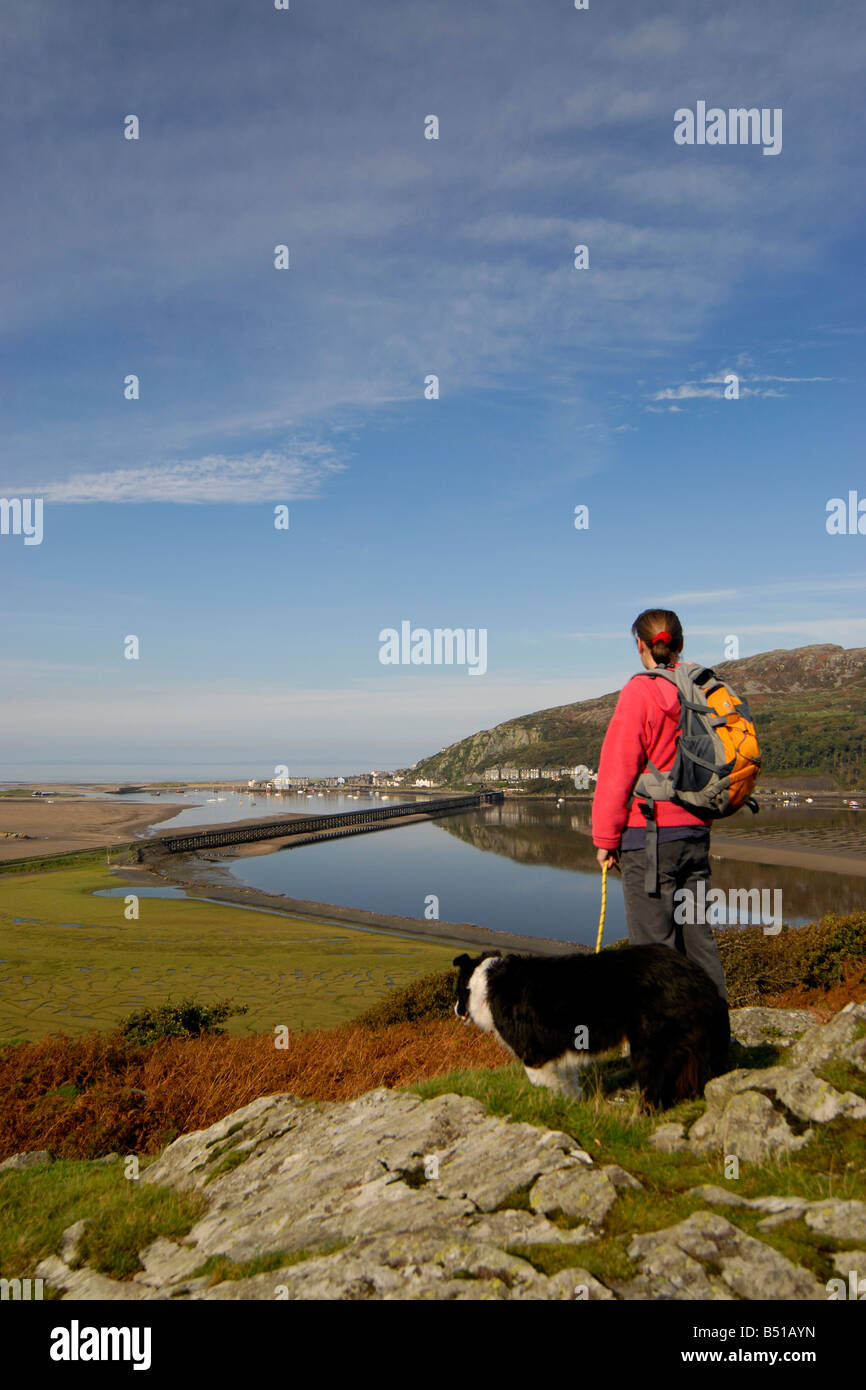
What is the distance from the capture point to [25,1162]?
8.41 m

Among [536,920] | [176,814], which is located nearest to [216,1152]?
[536,920]

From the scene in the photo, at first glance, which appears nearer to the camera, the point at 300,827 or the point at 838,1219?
the point at 838,1219

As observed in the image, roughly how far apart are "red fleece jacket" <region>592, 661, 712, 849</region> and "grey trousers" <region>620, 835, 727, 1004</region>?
8.2 inches

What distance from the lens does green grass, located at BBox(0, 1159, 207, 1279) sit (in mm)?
5250

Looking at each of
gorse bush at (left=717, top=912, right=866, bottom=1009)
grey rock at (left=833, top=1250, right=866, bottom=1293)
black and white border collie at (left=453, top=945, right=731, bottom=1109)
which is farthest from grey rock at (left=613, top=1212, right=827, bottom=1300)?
gorse bush at (left=717, top=912, right=866, bottom=1009)

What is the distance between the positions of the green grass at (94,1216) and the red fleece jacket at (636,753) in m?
4.32

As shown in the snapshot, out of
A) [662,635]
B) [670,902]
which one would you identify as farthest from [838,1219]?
[662,635]

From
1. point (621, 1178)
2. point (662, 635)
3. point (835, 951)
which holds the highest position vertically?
point (662, 635)

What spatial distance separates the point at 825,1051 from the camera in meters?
A: 5.67

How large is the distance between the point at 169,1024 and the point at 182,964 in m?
14.6

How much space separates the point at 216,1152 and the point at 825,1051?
18.0ft

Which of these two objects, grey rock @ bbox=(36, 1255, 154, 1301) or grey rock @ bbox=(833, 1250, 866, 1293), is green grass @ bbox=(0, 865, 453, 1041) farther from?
grey rock @ bbox=(833, 1250, 866, 1293)

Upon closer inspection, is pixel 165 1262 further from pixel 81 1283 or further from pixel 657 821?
pixel 657 821
